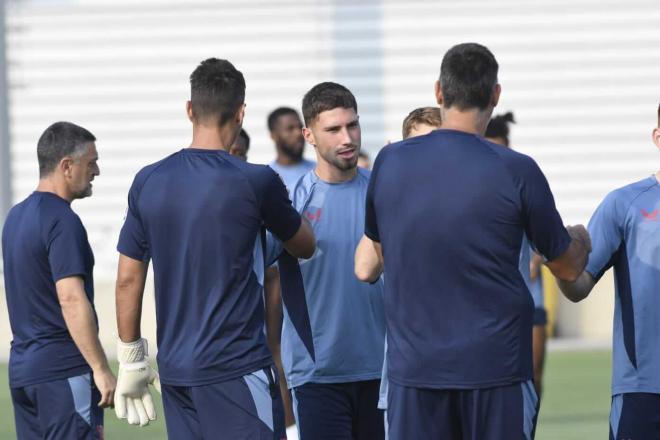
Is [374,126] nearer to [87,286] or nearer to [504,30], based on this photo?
[504,30]

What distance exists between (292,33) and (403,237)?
1790 cm

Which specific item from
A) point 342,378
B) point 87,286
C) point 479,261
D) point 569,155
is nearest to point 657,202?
point 479,261

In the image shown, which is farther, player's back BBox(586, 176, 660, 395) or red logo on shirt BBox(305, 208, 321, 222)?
red logo on shirt BBox(305, 208, 321, 222)

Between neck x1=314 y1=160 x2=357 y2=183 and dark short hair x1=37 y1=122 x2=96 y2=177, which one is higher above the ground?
dark short hair x1=37 y1=122 x2=96 y2=177

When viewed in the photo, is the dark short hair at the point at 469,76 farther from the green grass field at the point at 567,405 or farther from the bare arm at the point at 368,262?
the green grass field at the point at 567,405

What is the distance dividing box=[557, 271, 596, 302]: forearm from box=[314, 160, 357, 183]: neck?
5.29 feet

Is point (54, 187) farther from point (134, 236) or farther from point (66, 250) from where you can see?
point (134, 236)

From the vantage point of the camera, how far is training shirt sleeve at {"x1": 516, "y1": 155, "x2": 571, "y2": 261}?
4.94 metres

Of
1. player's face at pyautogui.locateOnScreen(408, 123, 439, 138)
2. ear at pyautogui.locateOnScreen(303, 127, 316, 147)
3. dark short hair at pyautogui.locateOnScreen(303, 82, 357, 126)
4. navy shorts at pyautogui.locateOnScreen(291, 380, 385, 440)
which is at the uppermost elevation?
dark short hair at pyautogui.locateOnScreen(303, 82, 357, 126)

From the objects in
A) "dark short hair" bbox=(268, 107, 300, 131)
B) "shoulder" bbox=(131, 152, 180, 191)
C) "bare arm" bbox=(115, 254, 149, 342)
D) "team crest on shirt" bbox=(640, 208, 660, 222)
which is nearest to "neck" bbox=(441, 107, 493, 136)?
"team crest on shirt" bbox=(640, 208, 660, 222)

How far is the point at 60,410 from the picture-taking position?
6.48 metres

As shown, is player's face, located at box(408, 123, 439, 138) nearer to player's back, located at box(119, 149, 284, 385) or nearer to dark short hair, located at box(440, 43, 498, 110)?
player's back, located at box(119, 149, 284, 385)

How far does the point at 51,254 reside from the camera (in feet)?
21.2

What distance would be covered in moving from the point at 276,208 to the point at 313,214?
125cm
